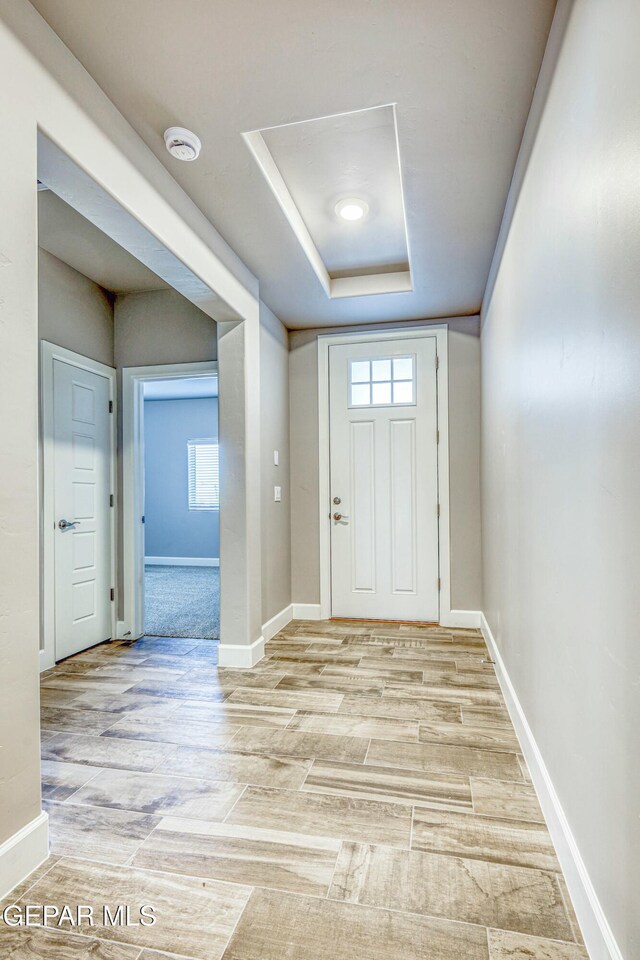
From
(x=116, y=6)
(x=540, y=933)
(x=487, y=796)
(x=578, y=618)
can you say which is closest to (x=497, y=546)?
(x=487, y=796)

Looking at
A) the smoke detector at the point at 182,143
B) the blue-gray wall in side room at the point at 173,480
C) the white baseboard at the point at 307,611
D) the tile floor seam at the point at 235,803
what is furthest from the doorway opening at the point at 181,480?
the tile floor seam at the point at 235,803

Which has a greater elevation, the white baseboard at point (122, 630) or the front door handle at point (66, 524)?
the front door handle at point (66, 524)

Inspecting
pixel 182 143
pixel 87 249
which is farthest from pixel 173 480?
pixel 182 143

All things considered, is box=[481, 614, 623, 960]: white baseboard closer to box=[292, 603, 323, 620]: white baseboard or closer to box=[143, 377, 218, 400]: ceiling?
box=[292, 603, 323, 620]: white baseboard

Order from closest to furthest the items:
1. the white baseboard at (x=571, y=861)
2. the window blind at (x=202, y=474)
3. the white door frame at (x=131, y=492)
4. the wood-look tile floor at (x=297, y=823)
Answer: the white baseboard at (x=571, y=861)
the wood-look tile floor at (x=297, y=823)
the white door frame at (x=131, y=492)
the window blind at (x=202, y=474)

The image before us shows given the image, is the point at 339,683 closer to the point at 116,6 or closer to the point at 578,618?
the point at 578,618

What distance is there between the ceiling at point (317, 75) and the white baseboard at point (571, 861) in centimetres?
233

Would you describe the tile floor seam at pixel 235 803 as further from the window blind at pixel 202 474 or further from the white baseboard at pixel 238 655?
the window blind at pixel 202 474

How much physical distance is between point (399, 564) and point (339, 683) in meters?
1.52

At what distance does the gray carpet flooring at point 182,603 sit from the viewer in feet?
14.2

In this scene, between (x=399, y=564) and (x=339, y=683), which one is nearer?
(x=339, y=683)

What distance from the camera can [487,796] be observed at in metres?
1.89

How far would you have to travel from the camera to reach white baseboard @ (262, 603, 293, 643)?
151 inches

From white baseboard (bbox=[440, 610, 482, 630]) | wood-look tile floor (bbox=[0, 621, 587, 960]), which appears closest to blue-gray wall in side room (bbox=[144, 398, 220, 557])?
white baseboard (bbox=[440, 610, 482, 630])
